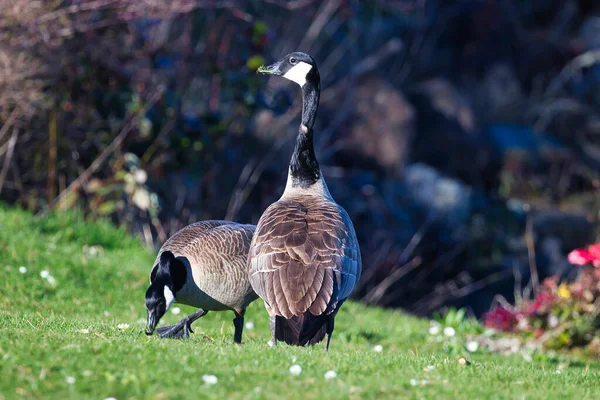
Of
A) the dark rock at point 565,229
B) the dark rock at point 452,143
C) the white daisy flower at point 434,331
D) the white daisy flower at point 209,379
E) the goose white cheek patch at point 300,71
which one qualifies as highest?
the goose white cheek patch at point 300,71

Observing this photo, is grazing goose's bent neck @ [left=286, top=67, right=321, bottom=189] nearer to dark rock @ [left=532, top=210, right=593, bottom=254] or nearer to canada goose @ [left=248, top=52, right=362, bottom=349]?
canada goose @ [left=248, top=52, right=362, bottom=349]

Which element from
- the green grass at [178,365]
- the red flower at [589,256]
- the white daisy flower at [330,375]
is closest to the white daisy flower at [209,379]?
the green grass at [178,365]

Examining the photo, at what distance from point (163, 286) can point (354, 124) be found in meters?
15.3

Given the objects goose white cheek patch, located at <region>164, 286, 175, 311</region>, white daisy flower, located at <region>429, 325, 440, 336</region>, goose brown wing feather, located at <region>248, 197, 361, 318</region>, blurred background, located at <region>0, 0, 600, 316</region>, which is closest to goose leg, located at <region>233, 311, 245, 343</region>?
goose brown wing feather, located at <region>248, 197, 361, 318</region>

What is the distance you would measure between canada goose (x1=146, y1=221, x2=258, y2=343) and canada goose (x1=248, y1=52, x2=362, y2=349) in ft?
1.07

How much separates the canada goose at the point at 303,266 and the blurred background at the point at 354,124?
484 cm

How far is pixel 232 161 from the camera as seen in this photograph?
17.0 m

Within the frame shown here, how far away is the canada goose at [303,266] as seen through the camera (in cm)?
730

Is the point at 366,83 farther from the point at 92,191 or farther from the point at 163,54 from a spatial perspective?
the point at 92,191

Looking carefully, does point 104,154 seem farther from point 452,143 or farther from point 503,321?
point 452,143

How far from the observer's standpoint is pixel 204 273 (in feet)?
26.1

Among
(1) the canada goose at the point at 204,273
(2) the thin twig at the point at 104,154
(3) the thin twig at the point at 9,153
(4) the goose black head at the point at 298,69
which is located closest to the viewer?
(1) the canada goose at the point at 204,273

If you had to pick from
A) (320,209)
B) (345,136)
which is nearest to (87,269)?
(320,209)

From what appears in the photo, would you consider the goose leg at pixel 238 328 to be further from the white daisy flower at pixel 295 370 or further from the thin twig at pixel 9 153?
the thin twig at pixel 9 153
